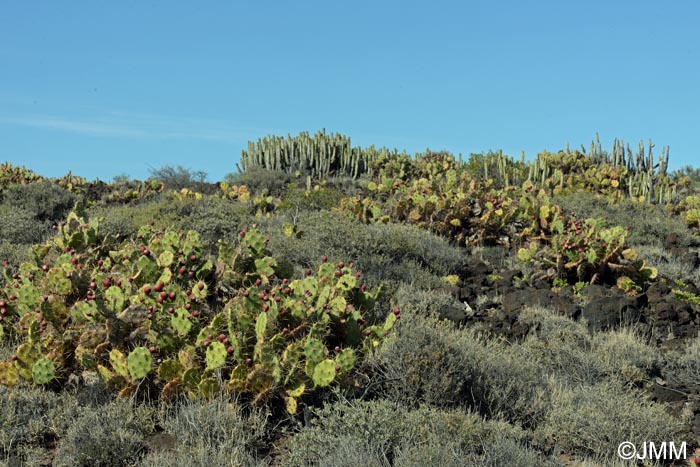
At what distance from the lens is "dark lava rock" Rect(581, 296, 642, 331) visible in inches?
363

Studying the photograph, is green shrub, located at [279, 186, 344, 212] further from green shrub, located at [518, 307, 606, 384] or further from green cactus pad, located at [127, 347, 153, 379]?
green cactus pad, located at [127, 347, 153, 379]

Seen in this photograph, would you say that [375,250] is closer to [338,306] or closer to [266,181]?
[338,306]

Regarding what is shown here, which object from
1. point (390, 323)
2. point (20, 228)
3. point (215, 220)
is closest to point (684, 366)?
point (390, 323)

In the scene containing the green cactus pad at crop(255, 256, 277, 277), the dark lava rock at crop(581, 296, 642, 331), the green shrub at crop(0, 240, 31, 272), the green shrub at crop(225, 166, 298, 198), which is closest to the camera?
the green cactus pad at crop(255, 256, 277, 277)

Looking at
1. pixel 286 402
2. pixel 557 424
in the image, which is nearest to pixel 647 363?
pixel 557 424

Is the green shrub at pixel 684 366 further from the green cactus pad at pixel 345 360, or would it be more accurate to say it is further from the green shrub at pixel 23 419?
the green shrub at pixel 23 419

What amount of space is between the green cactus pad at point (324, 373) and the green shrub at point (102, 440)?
4.29 feet

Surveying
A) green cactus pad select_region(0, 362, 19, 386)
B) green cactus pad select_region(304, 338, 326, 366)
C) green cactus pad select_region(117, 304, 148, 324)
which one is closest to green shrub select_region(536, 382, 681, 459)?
green cactus pad select_region(304, 338, 326, 366)

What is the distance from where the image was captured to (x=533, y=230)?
44.9 feet

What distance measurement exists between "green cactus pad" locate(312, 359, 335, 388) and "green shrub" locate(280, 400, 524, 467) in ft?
0.69

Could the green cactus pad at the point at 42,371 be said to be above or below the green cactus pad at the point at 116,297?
below

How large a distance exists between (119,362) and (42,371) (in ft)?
2.30

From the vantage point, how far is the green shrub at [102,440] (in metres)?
5.21

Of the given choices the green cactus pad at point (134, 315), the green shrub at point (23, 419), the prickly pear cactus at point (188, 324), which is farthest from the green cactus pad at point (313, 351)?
the green shrub at point (23, 419)
